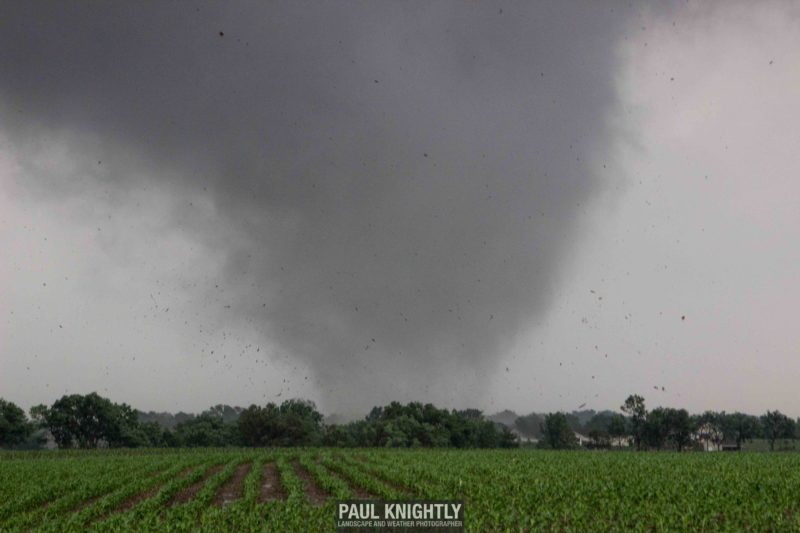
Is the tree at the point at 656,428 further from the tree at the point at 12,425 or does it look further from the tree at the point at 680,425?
the tree at the point at 12,425

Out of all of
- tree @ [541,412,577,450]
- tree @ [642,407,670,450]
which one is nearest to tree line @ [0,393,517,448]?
tree @ [541,412,577,450]

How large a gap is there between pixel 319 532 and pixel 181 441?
101329mm

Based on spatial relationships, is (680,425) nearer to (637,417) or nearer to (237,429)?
(637,417)

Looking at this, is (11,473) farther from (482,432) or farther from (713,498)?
(482,432)

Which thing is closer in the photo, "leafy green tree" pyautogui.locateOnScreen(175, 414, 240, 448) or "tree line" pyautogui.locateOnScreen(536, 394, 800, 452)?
"leafy green tree" pyautogui.locateOnScreen(175, 414, 240, 448)

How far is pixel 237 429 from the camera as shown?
11262 centimetres

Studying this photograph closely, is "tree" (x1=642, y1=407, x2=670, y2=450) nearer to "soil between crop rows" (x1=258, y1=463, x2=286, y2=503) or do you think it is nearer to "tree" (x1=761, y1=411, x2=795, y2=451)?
"tree" (x1=761, y1=411, x2=795, y2=451)

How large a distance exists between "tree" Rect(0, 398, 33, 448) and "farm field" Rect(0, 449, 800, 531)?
256 feet

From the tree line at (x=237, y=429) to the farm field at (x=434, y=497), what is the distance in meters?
62.8

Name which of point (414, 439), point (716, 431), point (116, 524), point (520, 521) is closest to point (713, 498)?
point (520, 521)

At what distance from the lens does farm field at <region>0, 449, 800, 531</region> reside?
20656 millimetres

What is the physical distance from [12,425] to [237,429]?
135 ft

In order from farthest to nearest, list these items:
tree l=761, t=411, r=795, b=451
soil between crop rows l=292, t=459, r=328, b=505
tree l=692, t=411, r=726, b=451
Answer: tree l=692, t=411, r=726, b=451 < tree l=761, t=411, r=795, b=451 < soil between crop rows l=292, t=459, r=328, b=505

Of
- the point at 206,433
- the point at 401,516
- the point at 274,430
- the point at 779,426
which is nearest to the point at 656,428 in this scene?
the point at 779,426
